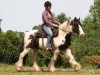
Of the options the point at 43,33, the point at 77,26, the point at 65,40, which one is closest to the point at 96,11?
the point at 43,33

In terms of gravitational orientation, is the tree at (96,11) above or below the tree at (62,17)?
above

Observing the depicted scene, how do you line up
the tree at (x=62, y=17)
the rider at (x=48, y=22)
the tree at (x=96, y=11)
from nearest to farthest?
the rider at (x=48, y=22) < the tree at (x=62, y=17) < the tree at (x=96, y=11)

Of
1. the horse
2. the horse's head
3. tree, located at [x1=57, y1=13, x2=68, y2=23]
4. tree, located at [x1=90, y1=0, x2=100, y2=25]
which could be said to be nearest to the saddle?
the horse

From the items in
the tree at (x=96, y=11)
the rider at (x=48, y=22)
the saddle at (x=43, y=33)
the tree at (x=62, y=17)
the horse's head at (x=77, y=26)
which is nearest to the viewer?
the horse's head at (x=77, y=26)

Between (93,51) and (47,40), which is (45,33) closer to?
(47,40)

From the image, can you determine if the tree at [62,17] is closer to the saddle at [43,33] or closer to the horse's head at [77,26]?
the saddle at [43,33]

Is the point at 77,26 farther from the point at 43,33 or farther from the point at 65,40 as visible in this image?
the point at 43,33

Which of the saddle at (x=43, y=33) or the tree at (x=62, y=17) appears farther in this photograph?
the tree at (x=62, y=17)

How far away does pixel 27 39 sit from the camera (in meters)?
23.7

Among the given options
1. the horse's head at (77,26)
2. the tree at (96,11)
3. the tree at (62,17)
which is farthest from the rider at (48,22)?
the tree at (96,11)

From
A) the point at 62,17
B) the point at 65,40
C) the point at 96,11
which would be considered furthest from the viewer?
the point at 96,11

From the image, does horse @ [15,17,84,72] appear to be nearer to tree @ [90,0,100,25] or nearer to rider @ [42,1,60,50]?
rider @ [42,1,60,50]

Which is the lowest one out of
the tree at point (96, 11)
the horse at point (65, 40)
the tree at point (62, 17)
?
the horse at point (65, 40)

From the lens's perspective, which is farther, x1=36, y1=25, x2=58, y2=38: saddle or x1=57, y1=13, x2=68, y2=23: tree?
x1=57, y1=13, x2=68, y2=23: tree
